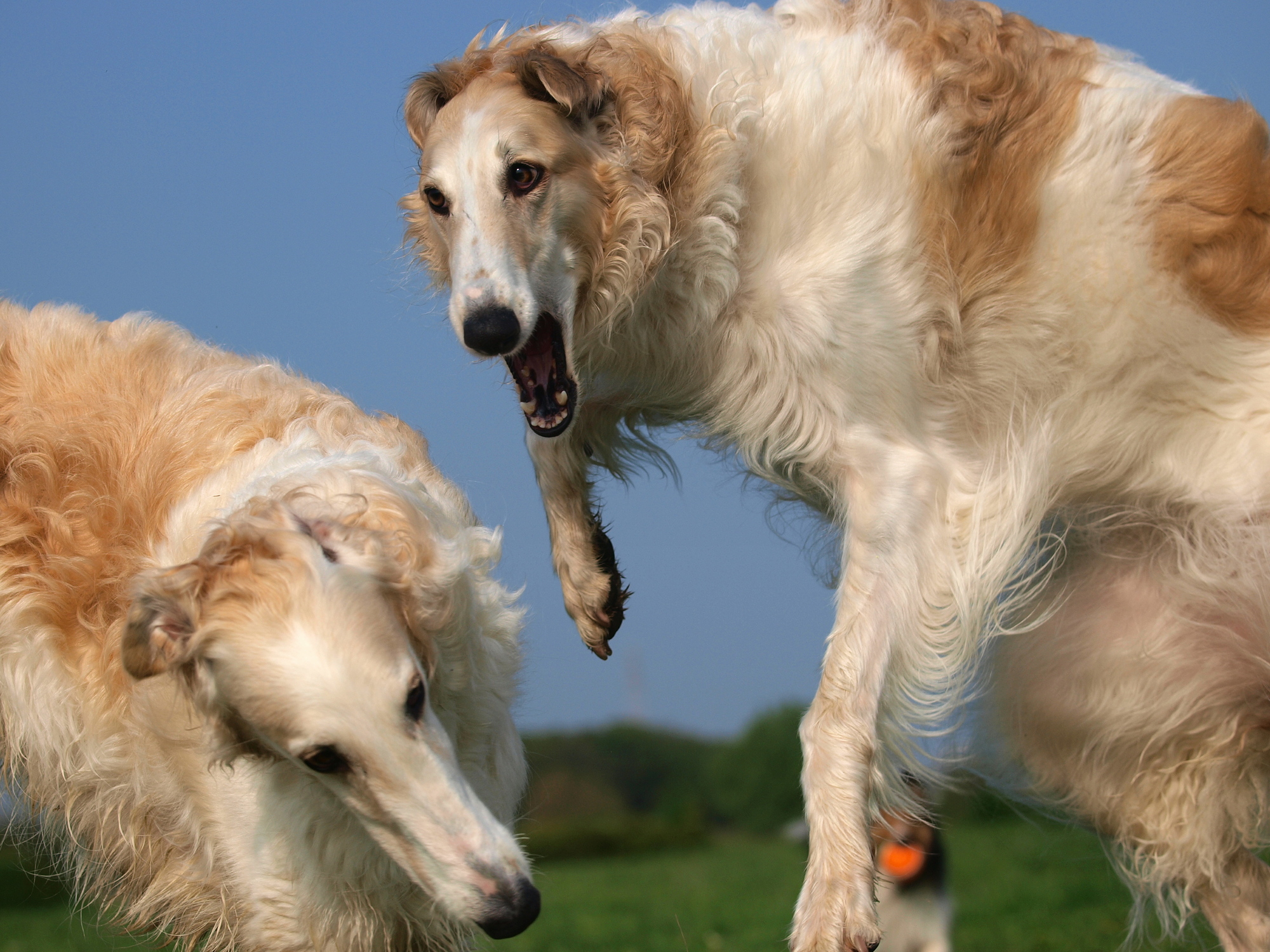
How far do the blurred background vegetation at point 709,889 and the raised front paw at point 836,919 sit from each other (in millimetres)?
725

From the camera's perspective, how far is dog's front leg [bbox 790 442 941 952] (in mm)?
2957

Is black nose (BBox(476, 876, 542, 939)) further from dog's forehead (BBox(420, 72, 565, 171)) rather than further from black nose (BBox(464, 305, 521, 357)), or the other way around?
dog's forehead (BBox(420, 72, 565, 171))

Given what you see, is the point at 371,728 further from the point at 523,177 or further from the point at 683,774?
the point at 683,774

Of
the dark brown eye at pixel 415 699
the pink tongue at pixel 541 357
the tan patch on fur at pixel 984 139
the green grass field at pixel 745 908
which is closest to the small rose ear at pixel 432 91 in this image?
the pink tongue at pixel 541 357

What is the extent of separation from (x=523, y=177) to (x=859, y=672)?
5.41 ft

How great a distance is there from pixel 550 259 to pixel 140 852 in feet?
7.10

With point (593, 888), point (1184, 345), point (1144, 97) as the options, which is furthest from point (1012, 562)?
point (593, 888)

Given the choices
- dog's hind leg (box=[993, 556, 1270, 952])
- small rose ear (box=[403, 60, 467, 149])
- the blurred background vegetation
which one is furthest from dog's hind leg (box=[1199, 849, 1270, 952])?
small rose ear (box=[403, 60, 467, 149])

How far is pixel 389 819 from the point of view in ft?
9.03

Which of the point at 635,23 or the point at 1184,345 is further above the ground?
the point at 635,23

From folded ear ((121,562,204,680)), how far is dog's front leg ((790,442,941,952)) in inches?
63.5

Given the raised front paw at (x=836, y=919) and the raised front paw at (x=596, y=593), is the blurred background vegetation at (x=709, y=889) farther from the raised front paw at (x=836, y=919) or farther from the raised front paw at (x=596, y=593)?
the raised front paw at (x=836, y=919)

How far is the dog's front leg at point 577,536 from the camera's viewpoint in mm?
3912

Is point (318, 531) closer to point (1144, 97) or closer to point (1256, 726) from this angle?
point (1144, 97)
